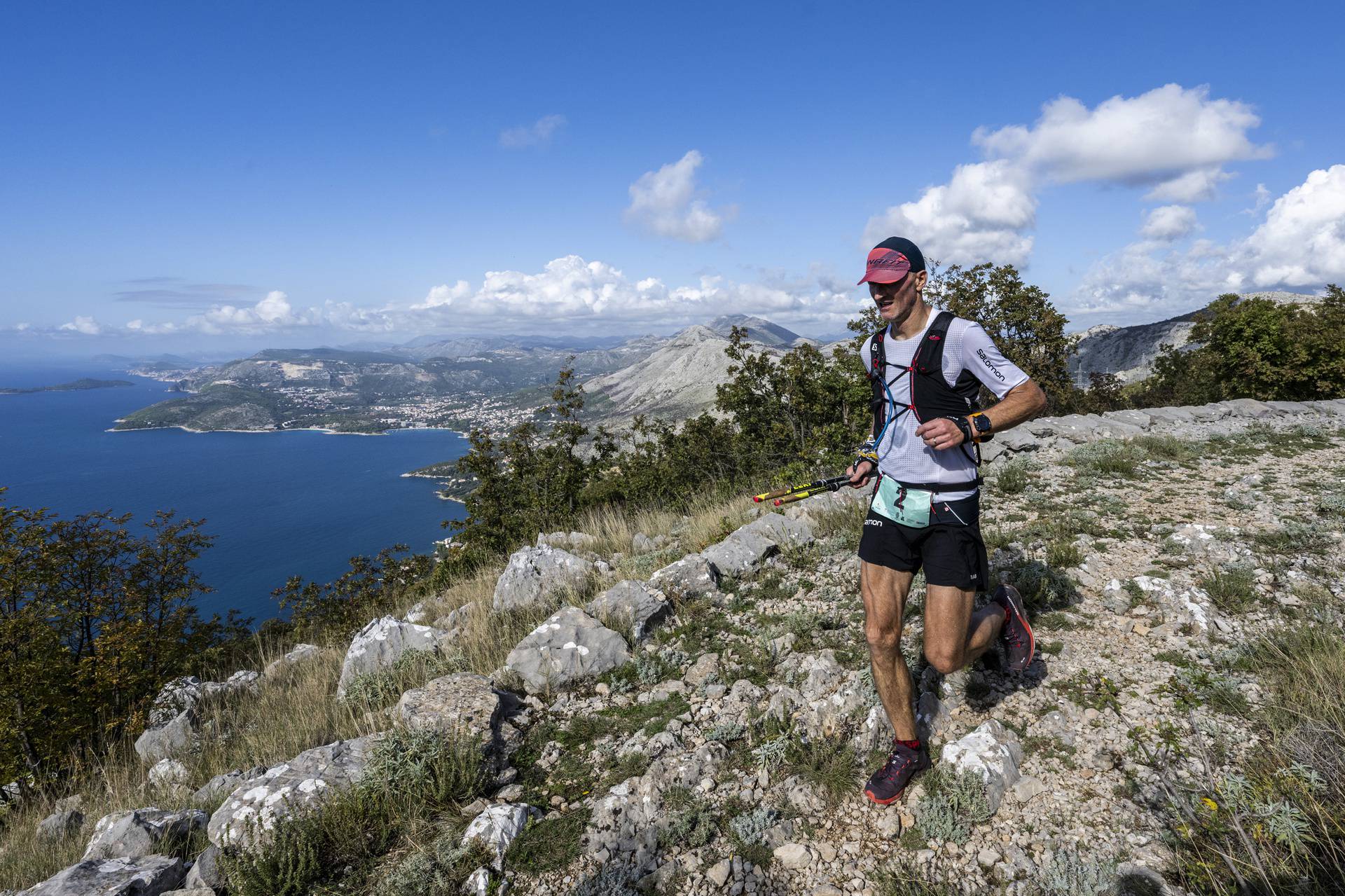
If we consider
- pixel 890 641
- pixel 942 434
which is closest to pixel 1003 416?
pixel 942 434

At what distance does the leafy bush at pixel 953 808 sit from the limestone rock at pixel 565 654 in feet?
9.42

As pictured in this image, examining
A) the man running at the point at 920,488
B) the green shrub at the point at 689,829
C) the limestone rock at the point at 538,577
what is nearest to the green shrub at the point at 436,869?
the green shrub at the point at 689,829

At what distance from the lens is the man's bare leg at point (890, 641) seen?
3451 mm

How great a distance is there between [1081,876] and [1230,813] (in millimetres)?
815

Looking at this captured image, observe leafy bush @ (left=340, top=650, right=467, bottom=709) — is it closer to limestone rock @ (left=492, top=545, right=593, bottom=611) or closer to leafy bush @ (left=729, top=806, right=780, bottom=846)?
limestone rock @ (left=492, top=545, right=593, bottom=611)

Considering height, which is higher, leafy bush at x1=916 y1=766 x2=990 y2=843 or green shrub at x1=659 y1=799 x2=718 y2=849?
leafy bush at x1=916 y1=766 x2=990 y2=843

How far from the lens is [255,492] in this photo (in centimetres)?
12850

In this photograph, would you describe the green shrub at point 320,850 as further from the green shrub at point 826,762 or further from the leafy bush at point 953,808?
the leafy bush at point 953,808

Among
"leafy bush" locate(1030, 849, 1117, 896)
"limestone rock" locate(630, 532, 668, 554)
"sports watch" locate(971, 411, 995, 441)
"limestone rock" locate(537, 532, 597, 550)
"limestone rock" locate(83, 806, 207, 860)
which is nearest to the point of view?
"leafy bush" locate(1030, 849, 1117, 896)

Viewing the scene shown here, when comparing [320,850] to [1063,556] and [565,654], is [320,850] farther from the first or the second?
[1063,556]

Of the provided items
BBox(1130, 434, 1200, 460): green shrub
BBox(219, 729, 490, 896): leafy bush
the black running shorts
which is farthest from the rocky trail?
BBox(1130, 434, 1200, 460): green shrub

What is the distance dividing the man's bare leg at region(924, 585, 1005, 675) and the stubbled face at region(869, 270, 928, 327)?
170cm

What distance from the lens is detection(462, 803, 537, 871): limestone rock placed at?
320 cm

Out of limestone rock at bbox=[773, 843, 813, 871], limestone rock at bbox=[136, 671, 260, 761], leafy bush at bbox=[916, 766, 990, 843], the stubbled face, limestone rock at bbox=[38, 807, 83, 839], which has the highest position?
the stubbled face
